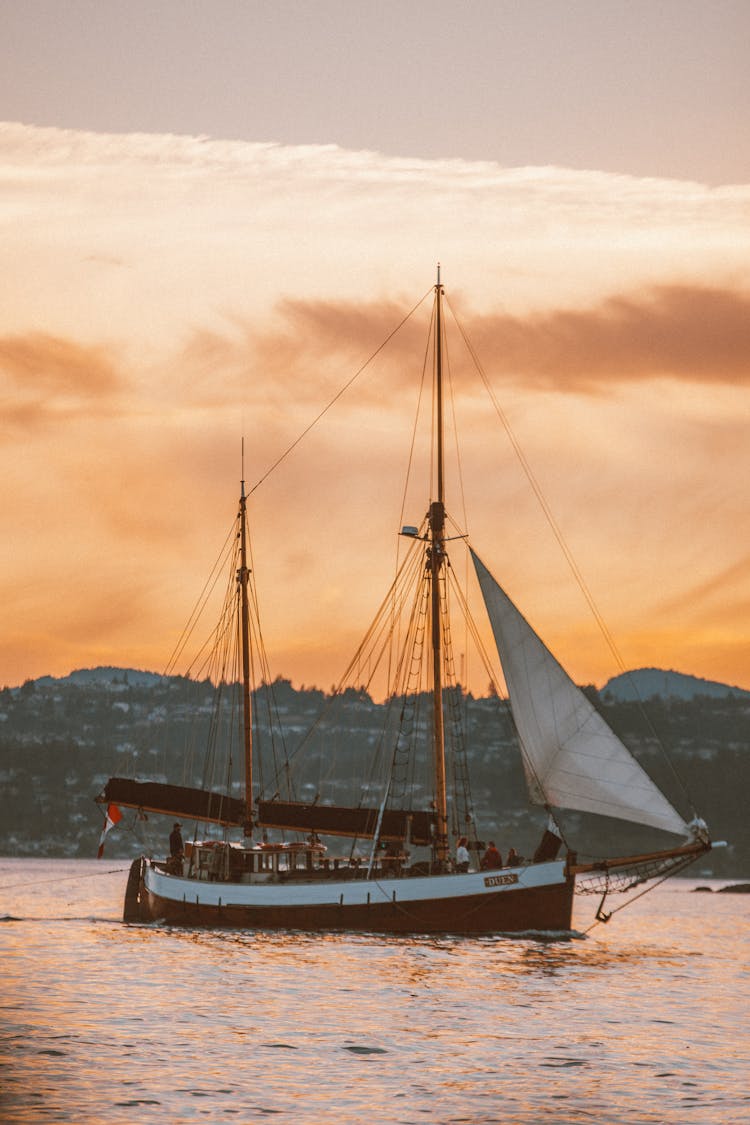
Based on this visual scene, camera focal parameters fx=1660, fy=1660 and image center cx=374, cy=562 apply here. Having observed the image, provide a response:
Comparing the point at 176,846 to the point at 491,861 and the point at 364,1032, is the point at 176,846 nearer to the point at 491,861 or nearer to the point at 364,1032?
the point at 491,861

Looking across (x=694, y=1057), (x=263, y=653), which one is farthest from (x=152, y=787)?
(x=694, y=1057)

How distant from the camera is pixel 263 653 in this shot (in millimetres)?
80938

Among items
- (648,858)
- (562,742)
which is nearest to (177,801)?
(562,742)

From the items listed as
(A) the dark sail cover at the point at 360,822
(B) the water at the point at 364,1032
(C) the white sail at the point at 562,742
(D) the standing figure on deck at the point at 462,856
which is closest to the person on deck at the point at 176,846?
(B) the water at the point at 364,1032

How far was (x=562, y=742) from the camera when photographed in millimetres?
63406

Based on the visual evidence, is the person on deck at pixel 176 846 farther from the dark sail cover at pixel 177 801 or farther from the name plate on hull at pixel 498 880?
the name plate on hull at pixel 498 880

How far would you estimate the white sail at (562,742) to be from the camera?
203ft

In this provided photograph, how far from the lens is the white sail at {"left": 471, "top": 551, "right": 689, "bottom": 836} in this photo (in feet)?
203

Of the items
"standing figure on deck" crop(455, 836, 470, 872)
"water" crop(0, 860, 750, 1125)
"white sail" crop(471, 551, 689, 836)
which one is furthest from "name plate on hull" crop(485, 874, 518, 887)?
→ "white sail" crop(471, 551, 689, 836)

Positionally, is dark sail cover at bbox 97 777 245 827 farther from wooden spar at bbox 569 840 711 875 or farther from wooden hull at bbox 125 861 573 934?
wooden spar at bbox 569 840 711 875

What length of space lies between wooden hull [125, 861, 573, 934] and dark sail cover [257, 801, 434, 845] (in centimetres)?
270

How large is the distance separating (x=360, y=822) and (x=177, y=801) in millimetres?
9174

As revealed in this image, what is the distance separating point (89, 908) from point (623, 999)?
82067 millimetres

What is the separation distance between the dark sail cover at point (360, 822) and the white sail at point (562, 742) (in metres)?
5.01
